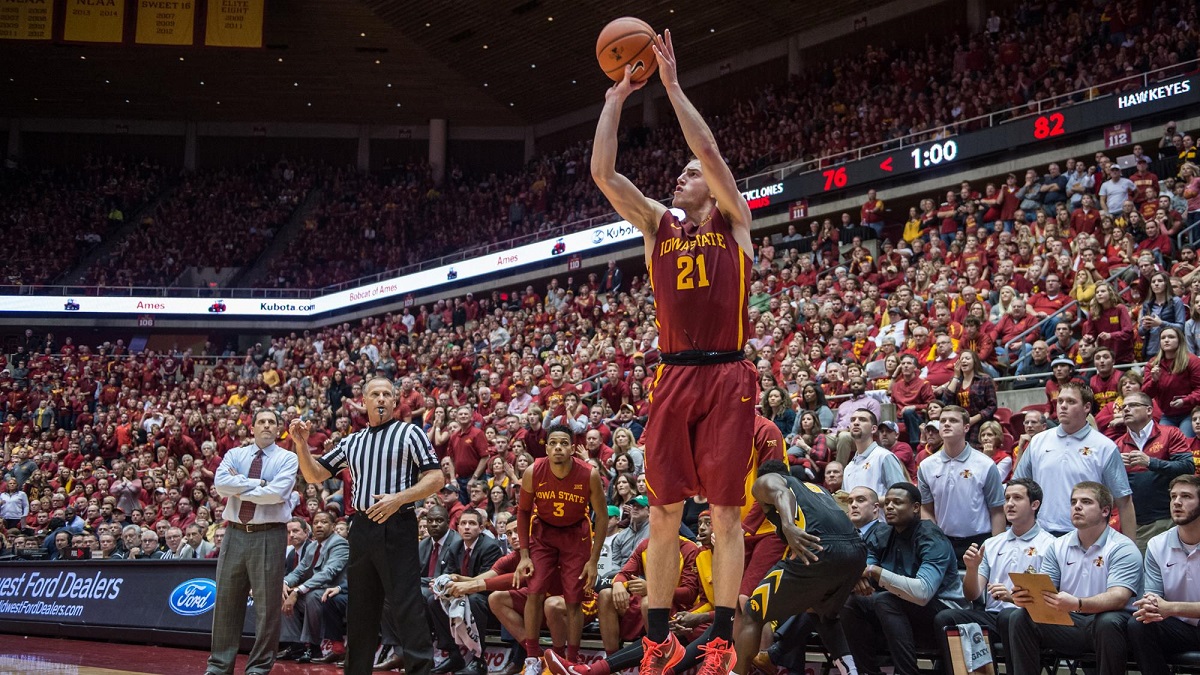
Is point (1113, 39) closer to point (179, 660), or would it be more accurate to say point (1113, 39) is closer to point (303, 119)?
point (179, 660)

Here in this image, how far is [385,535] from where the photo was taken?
5.52m

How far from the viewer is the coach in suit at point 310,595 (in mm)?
9094

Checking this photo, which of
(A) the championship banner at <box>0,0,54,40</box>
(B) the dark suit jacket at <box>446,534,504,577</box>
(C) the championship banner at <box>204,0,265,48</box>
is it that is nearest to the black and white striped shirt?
(B) the dark suit jacket at <box>446,534,504,577</box>

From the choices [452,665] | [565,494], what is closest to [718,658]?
[565,494]

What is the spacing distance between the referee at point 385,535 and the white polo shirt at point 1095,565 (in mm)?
3487

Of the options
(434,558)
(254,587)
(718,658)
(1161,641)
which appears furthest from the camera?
(434,558)

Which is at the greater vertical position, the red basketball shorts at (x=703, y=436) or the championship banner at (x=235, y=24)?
the championship banner at (x=235, y=24)

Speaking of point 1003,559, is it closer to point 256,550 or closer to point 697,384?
point 697,384

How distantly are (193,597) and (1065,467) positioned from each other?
7.72m

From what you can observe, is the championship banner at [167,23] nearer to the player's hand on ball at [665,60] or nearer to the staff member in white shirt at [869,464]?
the staff member in white shirt at [869,464]

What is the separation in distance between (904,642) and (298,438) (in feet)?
11.9

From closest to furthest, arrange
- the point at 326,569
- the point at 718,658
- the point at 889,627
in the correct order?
the point at 718,658, the point at 889,627, the point at 326,569

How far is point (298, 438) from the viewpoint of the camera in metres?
5.80

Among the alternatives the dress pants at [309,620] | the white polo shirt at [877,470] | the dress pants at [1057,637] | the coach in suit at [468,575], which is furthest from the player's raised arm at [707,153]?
the dress pants at [309,620]
